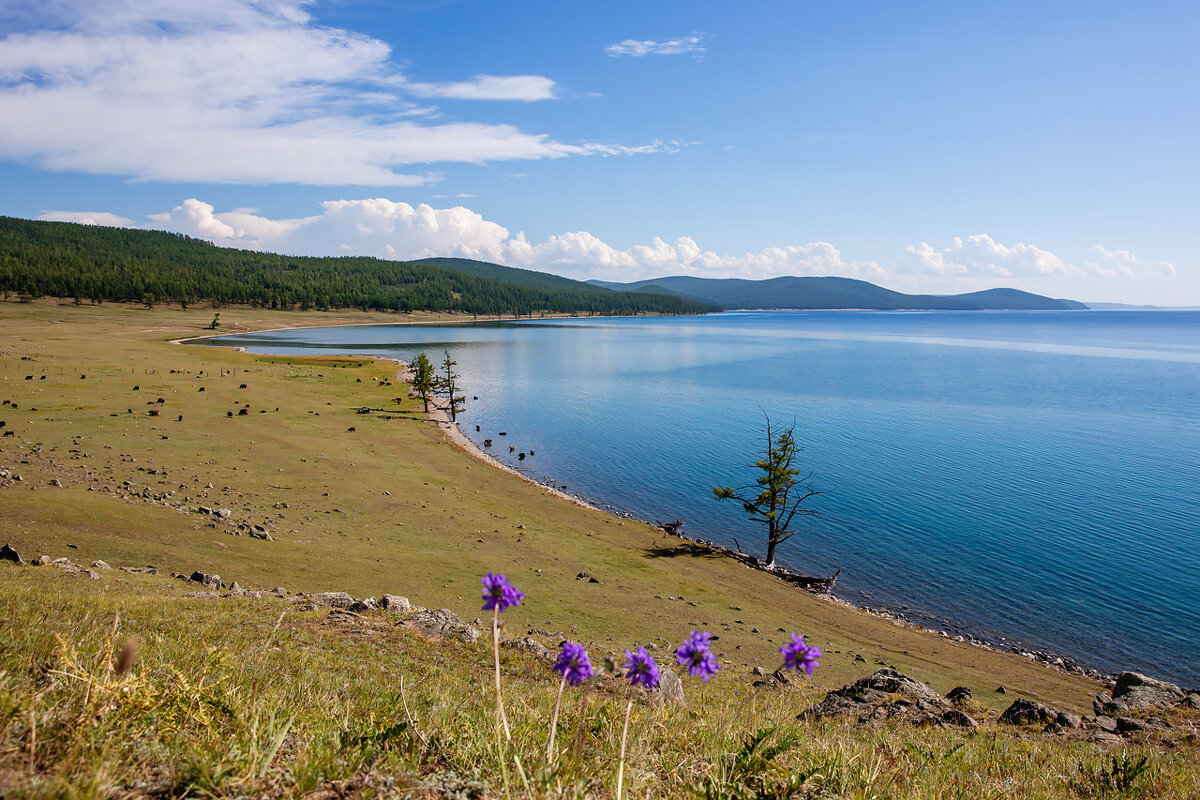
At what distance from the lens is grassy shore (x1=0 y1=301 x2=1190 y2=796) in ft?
22.7

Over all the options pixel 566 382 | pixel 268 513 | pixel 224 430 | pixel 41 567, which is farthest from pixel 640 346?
pixel 41 567

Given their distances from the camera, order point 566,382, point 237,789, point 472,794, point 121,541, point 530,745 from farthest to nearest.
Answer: point 566,382, point 121,541, point 530,745, point 472,794, point 237,789

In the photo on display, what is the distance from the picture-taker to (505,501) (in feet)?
96.2

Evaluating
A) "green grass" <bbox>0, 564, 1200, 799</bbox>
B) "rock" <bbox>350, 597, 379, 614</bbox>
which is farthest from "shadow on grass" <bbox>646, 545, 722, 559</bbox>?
"green grass" <bbox>0, 564, 1200, 799</bbox>

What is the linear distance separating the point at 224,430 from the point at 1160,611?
45.9m

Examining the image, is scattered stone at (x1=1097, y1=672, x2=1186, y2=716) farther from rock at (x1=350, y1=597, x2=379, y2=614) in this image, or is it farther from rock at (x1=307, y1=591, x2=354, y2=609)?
rock at (x1=307, y1=591, x2=354, y2=609)

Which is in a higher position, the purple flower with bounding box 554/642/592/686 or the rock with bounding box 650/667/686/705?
the purple flower with bounding box 554/642/592/686

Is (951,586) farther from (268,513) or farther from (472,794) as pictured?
(268,513)

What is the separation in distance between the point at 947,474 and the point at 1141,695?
26.4 m

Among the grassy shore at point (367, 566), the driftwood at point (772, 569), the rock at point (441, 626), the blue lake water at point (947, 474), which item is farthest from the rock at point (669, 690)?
the blue lake water at point (947, 474)

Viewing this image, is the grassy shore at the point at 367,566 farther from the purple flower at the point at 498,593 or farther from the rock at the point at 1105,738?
the rock at the point at 1105,738

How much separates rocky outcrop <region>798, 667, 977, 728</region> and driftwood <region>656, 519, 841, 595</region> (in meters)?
11.5

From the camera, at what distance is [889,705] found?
34.0 ft

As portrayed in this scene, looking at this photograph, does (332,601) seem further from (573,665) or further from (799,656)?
(799,656)
